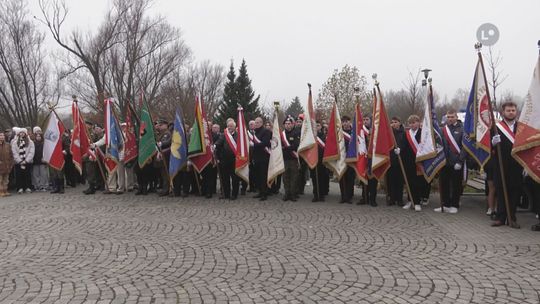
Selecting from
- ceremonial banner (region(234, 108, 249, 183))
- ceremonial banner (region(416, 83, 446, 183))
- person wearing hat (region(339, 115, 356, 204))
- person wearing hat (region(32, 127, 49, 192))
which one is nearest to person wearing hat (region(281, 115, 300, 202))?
ceremonial banner (region(234, 108, 249, 183))

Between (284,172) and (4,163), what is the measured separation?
7.95 metres

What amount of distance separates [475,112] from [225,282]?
586cm

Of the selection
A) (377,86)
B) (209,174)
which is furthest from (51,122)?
(377,86)

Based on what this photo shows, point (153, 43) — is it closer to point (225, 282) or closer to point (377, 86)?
point (377, 86)

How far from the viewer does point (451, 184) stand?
362 inches

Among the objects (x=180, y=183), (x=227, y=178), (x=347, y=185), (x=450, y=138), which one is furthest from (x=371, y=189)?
(x=180, y=183)

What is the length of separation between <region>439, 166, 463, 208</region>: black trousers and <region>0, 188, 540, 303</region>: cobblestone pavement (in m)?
0.46

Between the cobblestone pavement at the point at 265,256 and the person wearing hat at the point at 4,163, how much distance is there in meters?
3.81

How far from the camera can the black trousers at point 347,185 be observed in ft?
Result: 33.9

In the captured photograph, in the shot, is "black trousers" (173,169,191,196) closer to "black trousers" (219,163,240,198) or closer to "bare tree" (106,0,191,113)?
"black trousers" (219,163,240,198)

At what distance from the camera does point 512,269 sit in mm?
5156

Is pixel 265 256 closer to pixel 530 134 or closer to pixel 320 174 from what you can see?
pixel 530 134

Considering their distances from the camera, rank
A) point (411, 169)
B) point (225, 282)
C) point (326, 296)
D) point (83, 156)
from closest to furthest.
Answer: point (326, 296)
point (225, 282)
point (411, 169)
point (83, 156)

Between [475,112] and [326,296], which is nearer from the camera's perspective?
[326,296]
